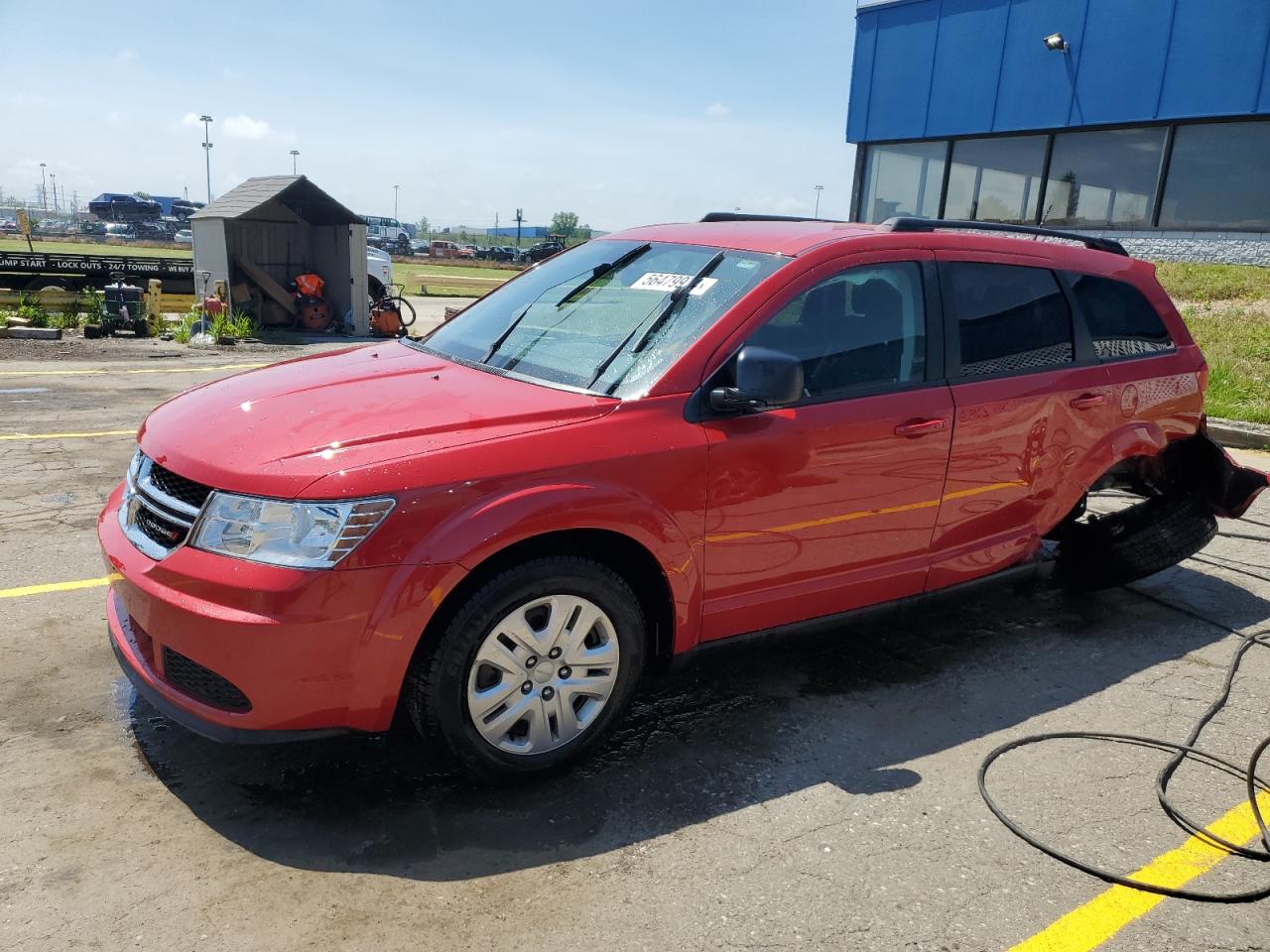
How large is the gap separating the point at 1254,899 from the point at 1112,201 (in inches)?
700

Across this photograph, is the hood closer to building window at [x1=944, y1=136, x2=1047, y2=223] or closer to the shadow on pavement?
the shadow on pavement

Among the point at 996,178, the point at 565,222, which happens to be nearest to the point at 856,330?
the point at 996,178

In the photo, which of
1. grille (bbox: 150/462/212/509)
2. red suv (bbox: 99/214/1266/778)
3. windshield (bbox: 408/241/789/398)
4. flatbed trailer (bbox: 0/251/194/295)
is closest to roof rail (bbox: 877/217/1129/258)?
red suv (bbox: 99/214/1266/778)

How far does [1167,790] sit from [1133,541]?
73.6 inches

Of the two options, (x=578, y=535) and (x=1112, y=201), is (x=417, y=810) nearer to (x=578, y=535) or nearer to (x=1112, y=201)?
(x=578, y=535)

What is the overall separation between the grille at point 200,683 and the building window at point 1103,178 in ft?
60.6

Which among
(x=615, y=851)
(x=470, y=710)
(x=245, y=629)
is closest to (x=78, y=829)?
(x=245, y=629)

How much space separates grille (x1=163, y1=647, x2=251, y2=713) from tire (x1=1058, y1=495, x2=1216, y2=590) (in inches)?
159

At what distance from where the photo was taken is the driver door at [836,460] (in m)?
3.34

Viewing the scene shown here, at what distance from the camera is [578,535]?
3078mm

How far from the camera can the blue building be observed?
15.7 m

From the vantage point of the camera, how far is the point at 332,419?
3021 mm

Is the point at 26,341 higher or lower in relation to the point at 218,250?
lower

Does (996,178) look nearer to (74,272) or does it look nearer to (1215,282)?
(1215,282)
